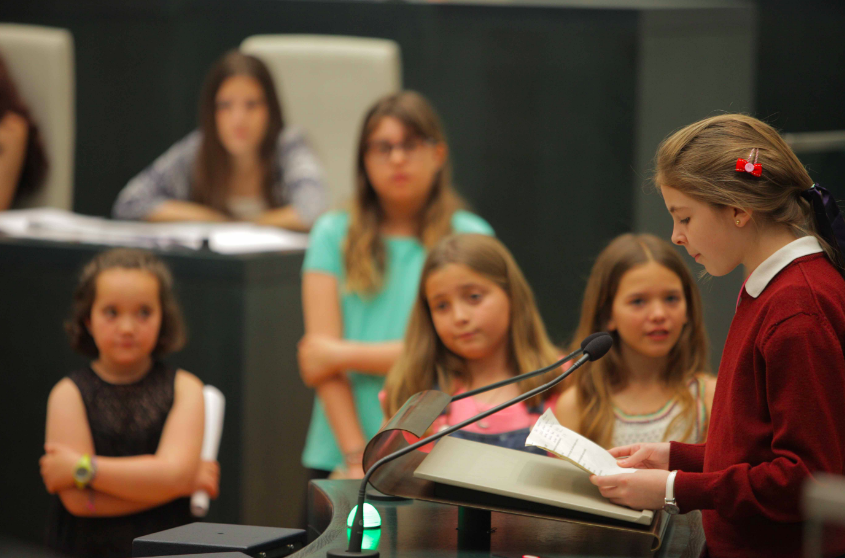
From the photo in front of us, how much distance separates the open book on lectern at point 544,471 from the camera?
1.45 meters

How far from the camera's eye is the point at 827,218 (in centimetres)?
140

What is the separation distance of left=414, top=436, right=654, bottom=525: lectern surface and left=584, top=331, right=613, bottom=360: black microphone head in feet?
0.67

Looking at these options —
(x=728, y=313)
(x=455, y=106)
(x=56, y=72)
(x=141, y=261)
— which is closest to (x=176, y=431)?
(x=141, y=261)

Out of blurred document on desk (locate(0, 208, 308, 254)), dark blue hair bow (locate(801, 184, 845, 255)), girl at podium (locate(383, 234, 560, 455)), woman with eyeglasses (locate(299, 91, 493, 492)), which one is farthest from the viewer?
blurred document on desk (locate(0, 208, 308, 254))

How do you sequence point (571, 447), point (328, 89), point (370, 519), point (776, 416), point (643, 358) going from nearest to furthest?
point (776, 416)
point (571, 447)
point (370, 519)
point (643, 358)
point (328, 89)

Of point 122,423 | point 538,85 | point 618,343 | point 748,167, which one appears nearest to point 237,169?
point 538,85

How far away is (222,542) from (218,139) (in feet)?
9.08

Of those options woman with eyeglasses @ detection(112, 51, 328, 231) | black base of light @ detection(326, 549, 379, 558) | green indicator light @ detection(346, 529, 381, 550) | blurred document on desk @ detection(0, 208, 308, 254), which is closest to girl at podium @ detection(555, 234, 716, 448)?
green indicator light @ detection(346, 529, 381, 550)

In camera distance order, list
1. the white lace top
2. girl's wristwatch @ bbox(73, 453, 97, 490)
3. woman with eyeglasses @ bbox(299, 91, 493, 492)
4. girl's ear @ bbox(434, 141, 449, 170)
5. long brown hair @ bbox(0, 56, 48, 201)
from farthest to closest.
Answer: long brown hair @ bbox(0, 56, 48, 201) < girl's ear @ bbox(434, 141, 449, 170) < woman with eyeglasses @ bbox(299, 91, 493, 492) < girl's wristwatch @ bbox(73, 453, 97, 490) < the white lace top

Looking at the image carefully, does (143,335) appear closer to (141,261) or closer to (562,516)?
(141,261)

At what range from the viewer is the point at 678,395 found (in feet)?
6.81

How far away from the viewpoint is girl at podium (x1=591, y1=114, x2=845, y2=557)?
130 cm

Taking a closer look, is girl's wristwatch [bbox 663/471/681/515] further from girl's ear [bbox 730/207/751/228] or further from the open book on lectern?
girl's ear [bbox 730/207/751/228]

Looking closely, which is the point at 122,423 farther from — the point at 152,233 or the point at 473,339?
the point at 152,233
